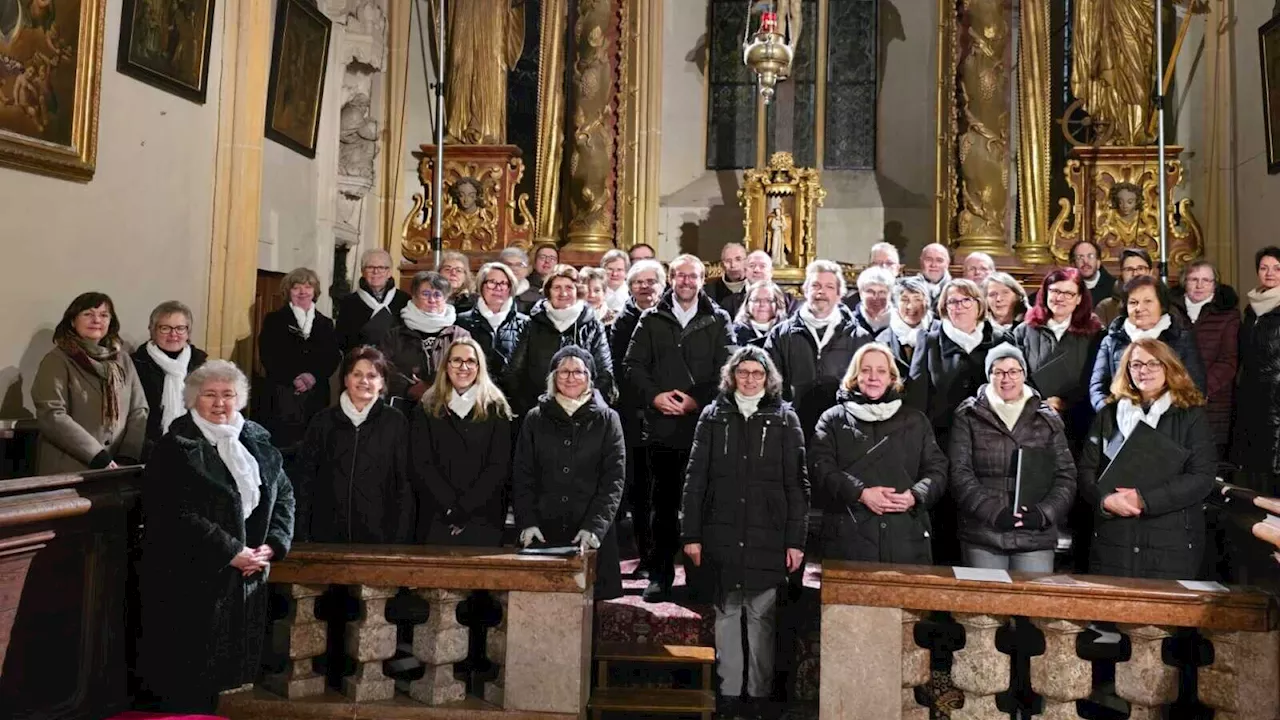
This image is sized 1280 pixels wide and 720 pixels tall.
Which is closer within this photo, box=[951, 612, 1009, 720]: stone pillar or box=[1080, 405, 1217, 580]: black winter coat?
box=[951, 612, 1009, 720]: stone pillar

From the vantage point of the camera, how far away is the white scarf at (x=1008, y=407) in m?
4.58

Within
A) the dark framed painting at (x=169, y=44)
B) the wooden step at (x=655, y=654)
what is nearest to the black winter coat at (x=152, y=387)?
the dark framed painting at (x=169, y=44)

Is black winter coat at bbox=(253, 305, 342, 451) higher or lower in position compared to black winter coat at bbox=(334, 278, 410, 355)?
lower

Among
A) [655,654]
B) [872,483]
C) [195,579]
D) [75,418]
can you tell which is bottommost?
[655,654]

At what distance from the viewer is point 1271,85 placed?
8516mm

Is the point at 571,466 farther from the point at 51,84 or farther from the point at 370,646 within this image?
the point at 51,84

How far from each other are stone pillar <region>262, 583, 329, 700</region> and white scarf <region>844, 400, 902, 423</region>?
80.5 inches

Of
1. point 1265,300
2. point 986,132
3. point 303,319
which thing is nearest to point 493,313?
point 303,319

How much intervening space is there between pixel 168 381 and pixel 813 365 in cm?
296

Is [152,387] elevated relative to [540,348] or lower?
lower

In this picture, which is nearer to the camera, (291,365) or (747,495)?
(747,495)

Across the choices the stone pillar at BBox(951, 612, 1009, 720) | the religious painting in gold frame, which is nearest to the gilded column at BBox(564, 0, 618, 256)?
the religious painting in gold frame

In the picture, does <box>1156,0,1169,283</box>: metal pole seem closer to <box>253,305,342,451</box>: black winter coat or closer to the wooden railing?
<box>253,305,342,451</box>: black winter coat

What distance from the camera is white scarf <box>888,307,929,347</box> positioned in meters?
5.44
